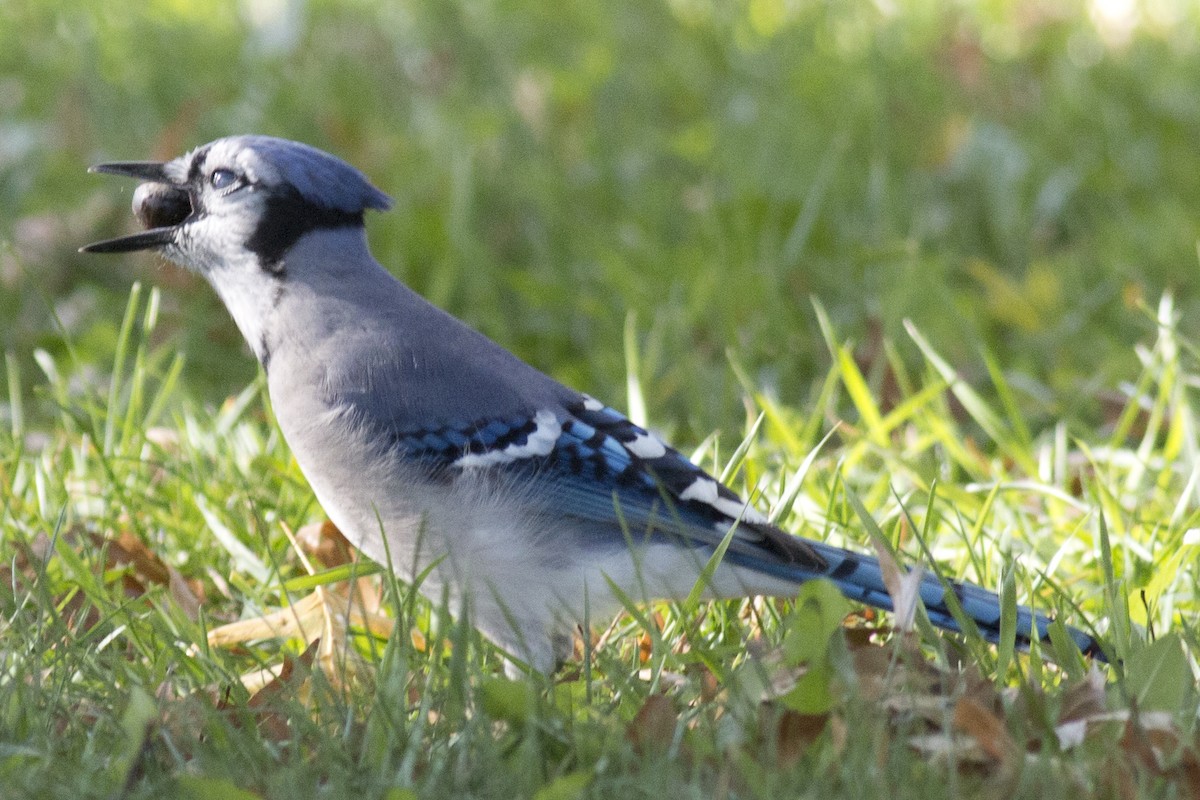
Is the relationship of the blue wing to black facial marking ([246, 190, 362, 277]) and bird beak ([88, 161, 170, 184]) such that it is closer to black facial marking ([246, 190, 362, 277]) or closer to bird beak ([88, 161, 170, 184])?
black facial marking ([246, 190, 362, 277])

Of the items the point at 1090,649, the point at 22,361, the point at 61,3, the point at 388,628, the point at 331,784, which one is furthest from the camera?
the point at 61,3

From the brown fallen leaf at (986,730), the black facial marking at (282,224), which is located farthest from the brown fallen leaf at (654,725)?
the black facial marking at (282,224)

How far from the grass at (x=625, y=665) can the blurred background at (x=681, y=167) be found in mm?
624

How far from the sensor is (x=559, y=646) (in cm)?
245

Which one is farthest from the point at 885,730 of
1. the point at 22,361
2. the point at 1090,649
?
the point at 22,361

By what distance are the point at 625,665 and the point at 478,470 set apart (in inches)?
16.2

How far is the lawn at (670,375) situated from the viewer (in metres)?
1.84

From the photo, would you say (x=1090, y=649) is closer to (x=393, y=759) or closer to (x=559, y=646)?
(x=559, y=646)

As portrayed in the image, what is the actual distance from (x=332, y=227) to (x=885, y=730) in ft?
4.53

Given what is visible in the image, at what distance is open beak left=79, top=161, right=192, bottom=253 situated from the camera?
2.69 meters

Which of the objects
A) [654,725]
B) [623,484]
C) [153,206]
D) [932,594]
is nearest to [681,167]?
[153,206]

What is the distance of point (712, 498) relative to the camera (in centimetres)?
236

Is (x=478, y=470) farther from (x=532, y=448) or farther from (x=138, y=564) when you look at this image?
(x=138, y=564)

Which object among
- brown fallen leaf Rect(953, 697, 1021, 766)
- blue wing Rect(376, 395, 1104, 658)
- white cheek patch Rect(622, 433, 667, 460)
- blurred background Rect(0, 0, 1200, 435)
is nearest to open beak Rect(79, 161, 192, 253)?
blue wing Rect(376, 395, 1104, 658)
